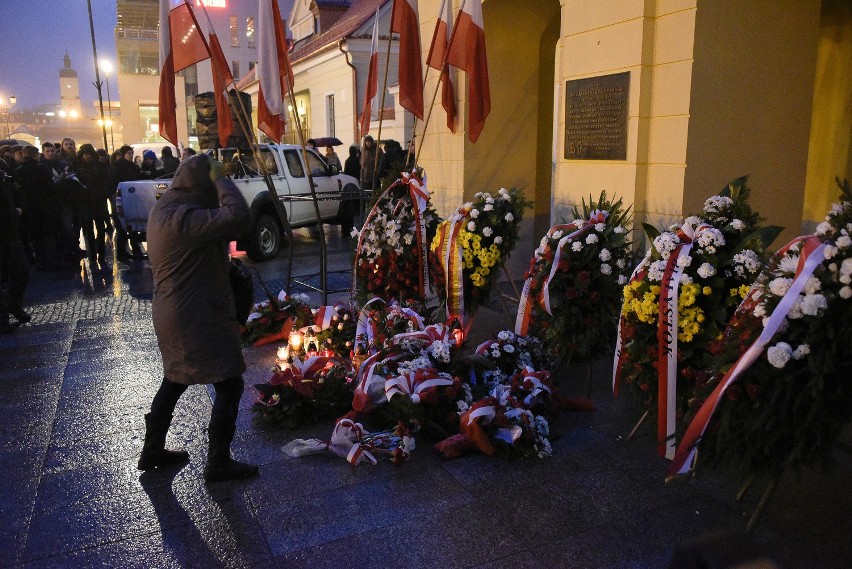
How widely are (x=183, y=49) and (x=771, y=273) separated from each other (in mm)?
5773

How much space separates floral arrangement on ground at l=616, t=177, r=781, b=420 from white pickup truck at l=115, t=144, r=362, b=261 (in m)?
8.19

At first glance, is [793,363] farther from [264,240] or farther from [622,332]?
[264,240]

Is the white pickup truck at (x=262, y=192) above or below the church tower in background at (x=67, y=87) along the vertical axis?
below

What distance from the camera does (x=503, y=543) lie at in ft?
11.4

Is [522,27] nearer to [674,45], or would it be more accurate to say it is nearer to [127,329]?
[674,45]

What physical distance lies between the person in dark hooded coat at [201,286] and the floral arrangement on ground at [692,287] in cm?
227

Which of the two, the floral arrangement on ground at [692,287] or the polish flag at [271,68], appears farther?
the polish flag at [271,68]

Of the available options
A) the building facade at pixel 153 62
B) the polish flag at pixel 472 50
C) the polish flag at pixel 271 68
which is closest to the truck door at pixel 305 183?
the polish flag at pixel 271 68

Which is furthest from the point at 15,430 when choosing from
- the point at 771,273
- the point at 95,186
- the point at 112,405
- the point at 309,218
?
the point at 309,218

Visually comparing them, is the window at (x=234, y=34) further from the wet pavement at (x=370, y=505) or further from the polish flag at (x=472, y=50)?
the wet pavement at (x=370, y=505)

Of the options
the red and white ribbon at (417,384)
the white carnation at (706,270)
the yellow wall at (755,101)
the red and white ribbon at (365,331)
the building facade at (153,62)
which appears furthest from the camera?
the building facade at (153,62)

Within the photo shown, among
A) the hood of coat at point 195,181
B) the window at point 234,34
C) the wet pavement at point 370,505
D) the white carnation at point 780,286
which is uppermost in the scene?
the window at point 234,34

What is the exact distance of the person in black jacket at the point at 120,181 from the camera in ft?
41.0

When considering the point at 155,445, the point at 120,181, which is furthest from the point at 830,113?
the point at 120,181
